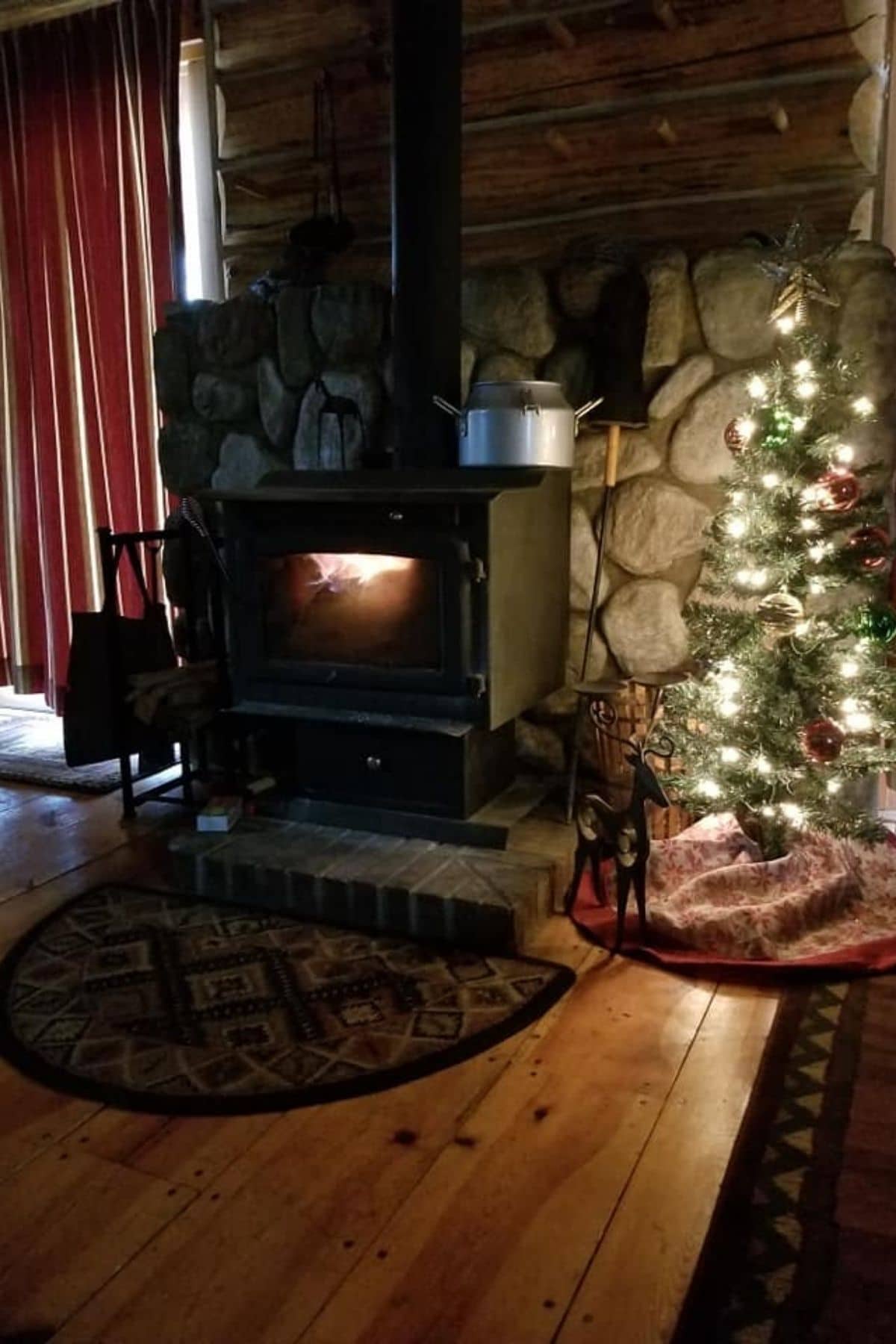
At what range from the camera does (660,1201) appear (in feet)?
4.74

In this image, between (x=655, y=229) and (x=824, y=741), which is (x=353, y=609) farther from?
(x=655, y=229)

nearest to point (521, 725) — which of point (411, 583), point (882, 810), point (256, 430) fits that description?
point (411, 583)

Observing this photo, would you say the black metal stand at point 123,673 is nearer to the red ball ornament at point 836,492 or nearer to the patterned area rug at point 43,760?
the patterned area rug at point 43,760

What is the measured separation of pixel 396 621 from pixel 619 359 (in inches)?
34.3

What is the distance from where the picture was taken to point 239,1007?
6.50 ft

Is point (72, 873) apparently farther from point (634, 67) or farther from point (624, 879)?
point (634, 67)

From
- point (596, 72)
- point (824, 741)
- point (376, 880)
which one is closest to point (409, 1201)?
point (376, 880)

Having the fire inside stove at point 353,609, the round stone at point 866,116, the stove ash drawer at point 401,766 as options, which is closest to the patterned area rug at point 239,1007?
the stove ash drawer at point 401,766

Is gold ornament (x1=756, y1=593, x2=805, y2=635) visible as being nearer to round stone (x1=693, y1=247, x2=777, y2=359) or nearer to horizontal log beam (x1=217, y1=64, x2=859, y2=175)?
round stone (x1=693, y1=247, x2=777, y2=359)

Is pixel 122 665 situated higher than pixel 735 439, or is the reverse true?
pixel 735 439

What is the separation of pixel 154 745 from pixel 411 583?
1.33m

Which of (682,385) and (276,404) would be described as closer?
(682,385)

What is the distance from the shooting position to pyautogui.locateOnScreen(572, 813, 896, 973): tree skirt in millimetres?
2131

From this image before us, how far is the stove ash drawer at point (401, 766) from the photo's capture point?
2420 millimetres
